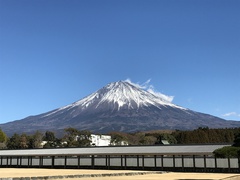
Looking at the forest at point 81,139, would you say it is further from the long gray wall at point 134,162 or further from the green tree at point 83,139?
the long gray wall at point 134,162

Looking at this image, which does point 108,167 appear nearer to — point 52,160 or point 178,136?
point 52,160

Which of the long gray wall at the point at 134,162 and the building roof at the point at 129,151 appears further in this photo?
the building roof at the point at 129,151

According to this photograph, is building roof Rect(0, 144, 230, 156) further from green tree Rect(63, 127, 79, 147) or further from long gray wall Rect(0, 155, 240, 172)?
green tree Rect(63, 127, 79, 147)

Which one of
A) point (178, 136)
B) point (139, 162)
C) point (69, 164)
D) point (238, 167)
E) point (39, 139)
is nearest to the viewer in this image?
point (238, 167)

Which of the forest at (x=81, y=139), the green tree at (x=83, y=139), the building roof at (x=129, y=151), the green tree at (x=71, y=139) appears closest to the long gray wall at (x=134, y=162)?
the building roof at (x=129, y=151)

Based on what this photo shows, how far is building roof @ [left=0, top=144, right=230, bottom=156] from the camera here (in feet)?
109

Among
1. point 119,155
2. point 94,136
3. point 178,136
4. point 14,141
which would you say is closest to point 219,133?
point 178,136

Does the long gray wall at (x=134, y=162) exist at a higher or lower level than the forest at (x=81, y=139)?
lower

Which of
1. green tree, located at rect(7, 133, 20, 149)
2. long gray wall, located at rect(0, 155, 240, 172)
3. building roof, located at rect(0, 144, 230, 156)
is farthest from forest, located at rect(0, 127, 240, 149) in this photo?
long gray wall, located at rect(0, 155, 240, 172)

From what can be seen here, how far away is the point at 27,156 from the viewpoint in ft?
137

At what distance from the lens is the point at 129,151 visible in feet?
120

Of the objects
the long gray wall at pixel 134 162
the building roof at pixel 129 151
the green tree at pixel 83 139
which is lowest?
the long gray wall at pixel 134 162

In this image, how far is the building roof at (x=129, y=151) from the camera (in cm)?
3316

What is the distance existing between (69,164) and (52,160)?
230cm
